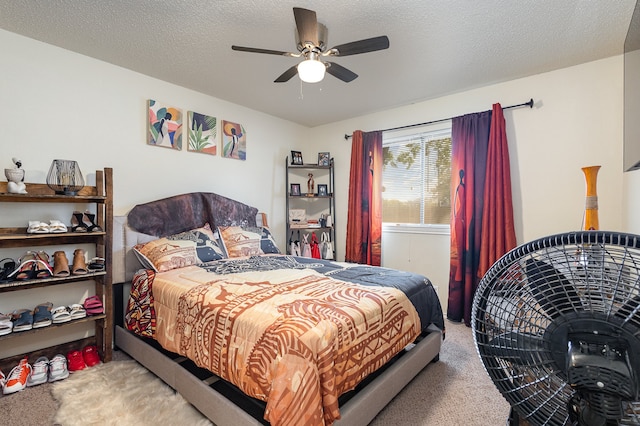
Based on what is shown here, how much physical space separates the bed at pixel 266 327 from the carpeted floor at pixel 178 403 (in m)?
0.10

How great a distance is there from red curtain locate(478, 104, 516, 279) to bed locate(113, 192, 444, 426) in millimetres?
1030

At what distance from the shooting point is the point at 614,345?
→ 0.51m

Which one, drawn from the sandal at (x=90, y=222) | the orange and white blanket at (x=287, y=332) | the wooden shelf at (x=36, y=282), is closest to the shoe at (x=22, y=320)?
the wooden shelf at (x=36, y=282)

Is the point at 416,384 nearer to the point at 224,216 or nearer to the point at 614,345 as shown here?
the point at 614,345

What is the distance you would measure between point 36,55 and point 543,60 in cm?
401

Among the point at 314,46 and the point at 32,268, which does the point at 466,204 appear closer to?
the point at 314,46

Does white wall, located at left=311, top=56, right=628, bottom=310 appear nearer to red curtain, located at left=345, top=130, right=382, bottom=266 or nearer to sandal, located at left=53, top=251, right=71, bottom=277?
red curtain, located at left=345, top=130, right=382, bottom=266

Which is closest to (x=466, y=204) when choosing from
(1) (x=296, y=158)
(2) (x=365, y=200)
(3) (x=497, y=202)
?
(3) (x=497, y=202)

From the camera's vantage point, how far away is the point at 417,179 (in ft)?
11.5

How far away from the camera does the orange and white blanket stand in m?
1.19

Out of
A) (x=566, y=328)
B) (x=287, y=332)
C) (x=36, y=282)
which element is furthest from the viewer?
(x=36, y=282)

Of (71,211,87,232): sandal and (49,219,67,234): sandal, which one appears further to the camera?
(71,211,87,232): sandal

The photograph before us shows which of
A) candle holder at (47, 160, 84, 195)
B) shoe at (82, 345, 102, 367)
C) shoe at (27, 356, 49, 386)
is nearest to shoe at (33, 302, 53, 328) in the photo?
shoe at (27, 356, 49, 386)

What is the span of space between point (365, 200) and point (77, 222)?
284 centimetres
